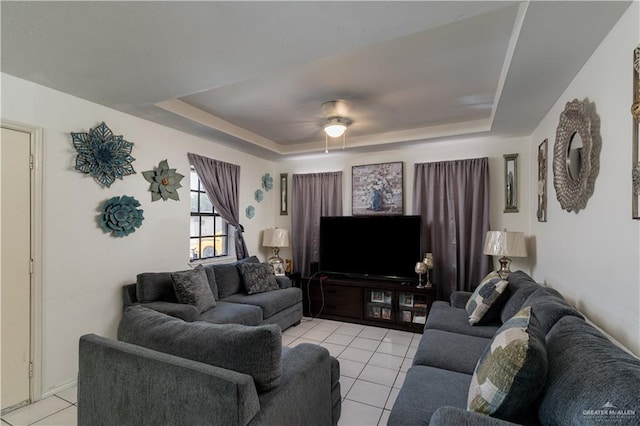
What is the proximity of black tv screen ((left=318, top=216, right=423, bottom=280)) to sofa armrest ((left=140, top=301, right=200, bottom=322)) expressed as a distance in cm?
216

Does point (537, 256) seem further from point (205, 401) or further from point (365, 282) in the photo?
point (205, 401)

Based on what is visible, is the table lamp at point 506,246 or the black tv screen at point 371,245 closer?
the table lamp at point 506,246

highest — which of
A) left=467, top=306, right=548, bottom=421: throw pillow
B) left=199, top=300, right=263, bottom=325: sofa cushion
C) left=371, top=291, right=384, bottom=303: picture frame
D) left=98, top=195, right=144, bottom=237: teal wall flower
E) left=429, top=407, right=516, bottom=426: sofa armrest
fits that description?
left=98, top=195, right=144, bottom=237: teal wall flower

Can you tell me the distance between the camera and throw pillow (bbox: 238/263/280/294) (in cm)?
373

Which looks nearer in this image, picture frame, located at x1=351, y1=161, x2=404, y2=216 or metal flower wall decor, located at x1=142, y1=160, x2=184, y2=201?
metal flower wall decor, located at x1=142, y1=160, x2=184, y2=201

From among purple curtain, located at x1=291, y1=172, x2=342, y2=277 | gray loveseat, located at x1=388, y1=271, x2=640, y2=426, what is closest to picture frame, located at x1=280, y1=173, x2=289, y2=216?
purple curtain, located at x1=291, y1=172, x2=342, y2=277

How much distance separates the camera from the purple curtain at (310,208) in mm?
4727

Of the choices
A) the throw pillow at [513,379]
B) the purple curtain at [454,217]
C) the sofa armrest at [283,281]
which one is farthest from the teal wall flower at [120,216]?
the purple curtain at [454,217]

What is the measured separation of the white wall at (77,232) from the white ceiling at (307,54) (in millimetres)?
161

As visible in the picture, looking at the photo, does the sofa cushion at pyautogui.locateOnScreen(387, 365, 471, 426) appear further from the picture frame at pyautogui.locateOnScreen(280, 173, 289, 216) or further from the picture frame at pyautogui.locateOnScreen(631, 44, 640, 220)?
the picture frame at pyautogui.locateOnScreen(280, 173, 289, 216)

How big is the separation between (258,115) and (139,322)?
8.22 ft

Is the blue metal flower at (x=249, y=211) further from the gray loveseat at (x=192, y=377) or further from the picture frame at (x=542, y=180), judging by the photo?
the picture frame at (x=542, y=180)

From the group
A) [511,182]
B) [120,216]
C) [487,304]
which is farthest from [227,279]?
[511,182]

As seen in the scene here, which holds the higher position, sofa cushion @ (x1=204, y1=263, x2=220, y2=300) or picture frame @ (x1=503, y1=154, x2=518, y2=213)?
picture frame @ (x1=503, y1=154, x2=518, y2=213)
